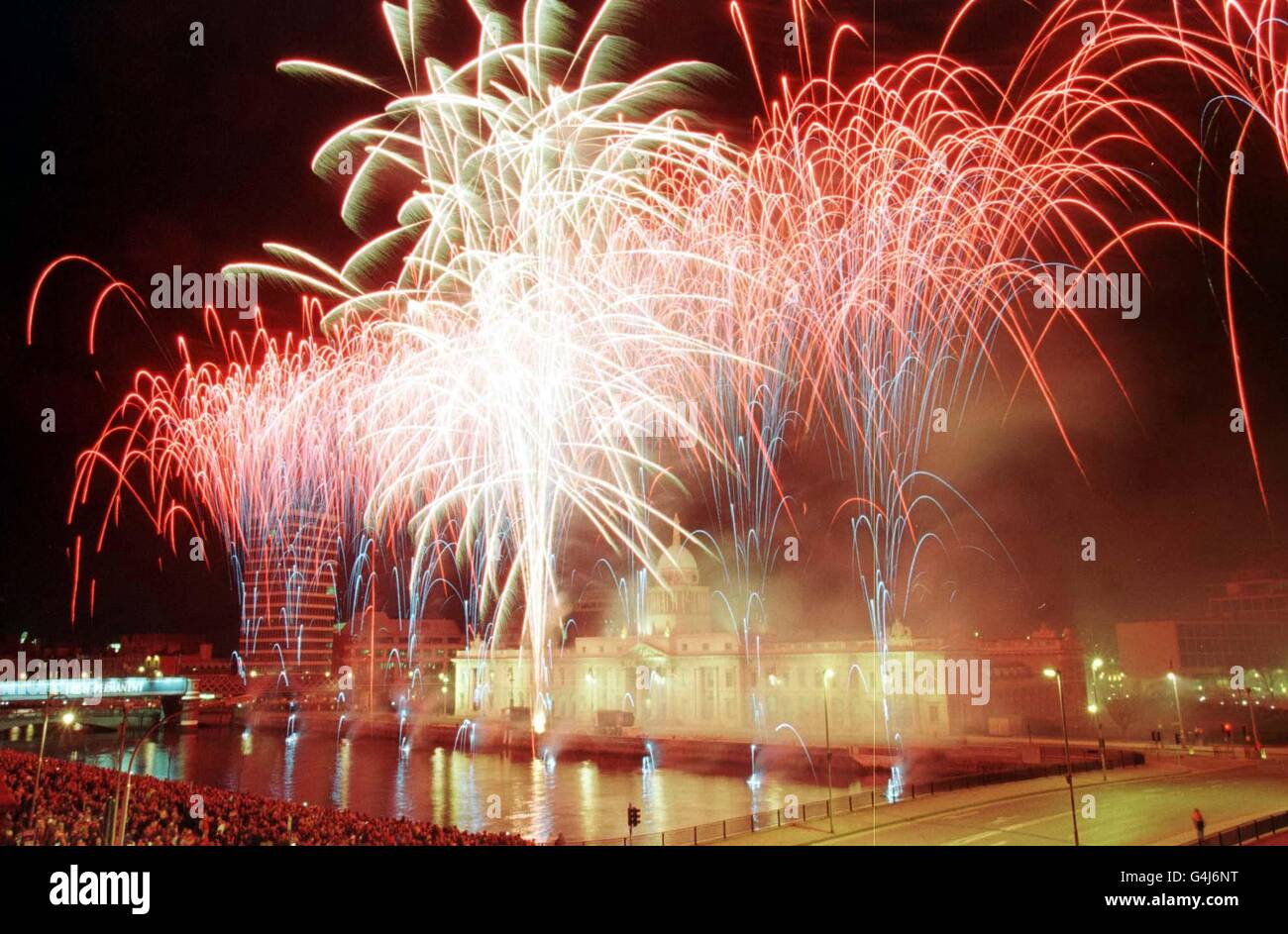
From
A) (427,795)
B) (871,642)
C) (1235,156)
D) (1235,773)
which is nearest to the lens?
(1235,156)

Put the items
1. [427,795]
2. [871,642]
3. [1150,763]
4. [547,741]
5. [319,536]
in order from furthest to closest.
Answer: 1. [319,536]
2. [871,642]
3. [547,741]
4. [427,795]
5. [1150,763]

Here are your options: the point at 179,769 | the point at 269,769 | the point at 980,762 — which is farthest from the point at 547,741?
the point at 980,762

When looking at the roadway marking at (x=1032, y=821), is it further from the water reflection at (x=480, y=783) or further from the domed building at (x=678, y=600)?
the domed building at (x=678, y=600)

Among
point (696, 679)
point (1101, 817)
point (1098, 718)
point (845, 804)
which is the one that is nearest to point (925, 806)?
point (845, 804)

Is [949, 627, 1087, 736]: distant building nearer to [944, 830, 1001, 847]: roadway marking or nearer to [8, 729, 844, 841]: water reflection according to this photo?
[8, 729, 844, 841]: water reflection

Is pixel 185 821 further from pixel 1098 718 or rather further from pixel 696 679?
pixel 696 679

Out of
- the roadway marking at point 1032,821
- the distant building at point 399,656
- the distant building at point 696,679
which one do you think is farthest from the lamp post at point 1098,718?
the distant building at point 399,656

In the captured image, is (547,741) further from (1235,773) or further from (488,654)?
(1235,773)
